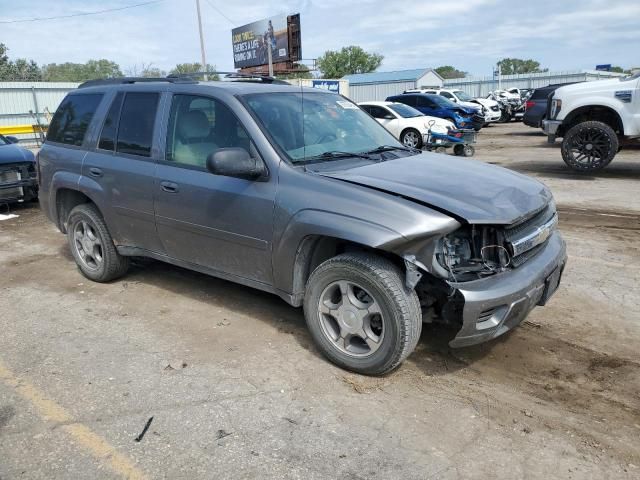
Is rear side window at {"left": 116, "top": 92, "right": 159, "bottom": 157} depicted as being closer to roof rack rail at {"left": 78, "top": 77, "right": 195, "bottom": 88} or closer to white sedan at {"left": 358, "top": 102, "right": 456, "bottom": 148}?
roof rack rail at {"left": 78, "top": 77, "right": 195, "bottom": 88}

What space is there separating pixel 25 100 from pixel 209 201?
2625cm

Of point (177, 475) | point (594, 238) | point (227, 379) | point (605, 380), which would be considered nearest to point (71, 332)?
point (227, 379)

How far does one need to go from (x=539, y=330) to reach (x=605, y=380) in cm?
77

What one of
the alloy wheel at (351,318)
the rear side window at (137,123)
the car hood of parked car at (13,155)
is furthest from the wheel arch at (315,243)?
the car hood of parked car at (13,155)

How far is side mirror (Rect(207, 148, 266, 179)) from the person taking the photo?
142 inches

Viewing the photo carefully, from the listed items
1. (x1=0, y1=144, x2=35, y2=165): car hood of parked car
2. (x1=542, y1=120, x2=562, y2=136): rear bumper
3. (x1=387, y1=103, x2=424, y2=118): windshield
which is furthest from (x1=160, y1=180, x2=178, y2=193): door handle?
(x1=387, y1=103, x2=424, y2=118): windshield

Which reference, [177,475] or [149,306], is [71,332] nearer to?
[149,306]

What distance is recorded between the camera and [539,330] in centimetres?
422

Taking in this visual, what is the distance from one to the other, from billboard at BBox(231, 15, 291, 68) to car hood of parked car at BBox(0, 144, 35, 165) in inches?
1243

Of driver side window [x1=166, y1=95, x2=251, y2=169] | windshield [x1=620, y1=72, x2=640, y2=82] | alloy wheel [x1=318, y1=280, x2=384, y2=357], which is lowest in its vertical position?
alloy wheel [x1=318, y1=280, x2=384, y2=357]

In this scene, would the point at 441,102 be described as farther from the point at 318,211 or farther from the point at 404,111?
the point at 318,211

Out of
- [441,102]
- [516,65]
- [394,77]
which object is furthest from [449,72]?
[441,102]

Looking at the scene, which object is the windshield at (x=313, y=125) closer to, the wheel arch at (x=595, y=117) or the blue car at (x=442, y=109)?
the wheel arch at (x=595, y=117)

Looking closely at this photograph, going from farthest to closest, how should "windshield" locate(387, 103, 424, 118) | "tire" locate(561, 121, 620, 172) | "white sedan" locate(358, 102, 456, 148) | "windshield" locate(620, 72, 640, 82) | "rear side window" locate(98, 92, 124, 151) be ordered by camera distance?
"windshield" locate(387, 103, 424, 118) → "white sedan" locate(358, 102, 456, 148) → "tire" locate(561, 121, 620, 172) → "windshield" locate(620, 72, 640, 82) → "rear side window" locate(98, 92, 124, 151)
